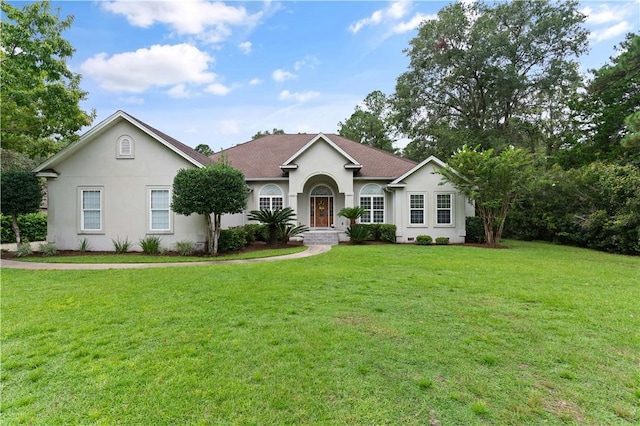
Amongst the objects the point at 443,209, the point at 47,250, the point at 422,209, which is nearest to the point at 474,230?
the point at 443,209

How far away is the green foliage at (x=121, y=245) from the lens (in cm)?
1348

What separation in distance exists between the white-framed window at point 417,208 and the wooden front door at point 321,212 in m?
5.17

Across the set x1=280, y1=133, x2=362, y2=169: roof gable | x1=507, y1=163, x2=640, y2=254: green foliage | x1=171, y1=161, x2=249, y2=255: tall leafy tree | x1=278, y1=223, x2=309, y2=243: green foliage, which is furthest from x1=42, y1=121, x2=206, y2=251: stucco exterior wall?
x1=507, y1=163, x2=640, y2=254: green foliage

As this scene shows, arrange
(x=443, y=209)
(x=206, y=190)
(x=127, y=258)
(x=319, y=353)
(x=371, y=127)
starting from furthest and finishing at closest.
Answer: (x=371, y=127) → (x=443, y=209) → (x=206, y=190) → (x=127, y=258) → (x=319, y=353)

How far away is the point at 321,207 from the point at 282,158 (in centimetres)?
439

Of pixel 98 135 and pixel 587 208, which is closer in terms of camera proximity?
pixel 98 135

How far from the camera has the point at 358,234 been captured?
1692 cm

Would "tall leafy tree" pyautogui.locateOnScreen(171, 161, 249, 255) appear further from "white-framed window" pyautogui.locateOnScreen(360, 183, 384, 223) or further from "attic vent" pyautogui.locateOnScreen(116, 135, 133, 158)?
"white-framed window" pyautogui.locateOnScreen(360, 183, 384, 223)

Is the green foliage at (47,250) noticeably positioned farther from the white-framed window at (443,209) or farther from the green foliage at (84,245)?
the white-framed window at (443,209)

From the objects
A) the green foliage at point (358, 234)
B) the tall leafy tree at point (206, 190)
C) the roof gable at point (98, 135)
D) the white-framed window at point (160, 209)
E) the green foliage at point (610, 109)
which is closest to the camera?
the tall leafy tree at point (206, 190)

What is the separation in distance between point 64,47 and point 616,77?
30.8 metres

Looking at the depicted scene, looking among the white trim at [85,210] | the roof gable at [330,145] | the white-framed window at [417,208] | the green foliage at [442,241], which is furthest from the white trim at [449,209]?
the white trim at [85,210]

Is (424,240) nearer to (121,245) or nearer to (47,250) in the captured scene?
(121,245)

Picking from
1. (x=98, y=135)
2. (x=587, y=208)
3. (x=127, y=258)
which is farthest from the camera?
(x=587, y=208)
